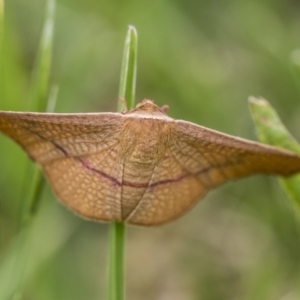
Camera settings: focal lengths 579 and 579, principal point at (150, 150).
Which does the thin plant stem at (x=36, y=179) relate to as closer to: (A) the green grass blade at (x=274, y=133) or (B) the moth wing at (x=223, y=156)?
(B) the moth wing at (x=223, y=156)

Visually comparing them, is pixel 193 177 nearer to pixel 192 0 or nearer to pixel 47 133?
pixel 47 133

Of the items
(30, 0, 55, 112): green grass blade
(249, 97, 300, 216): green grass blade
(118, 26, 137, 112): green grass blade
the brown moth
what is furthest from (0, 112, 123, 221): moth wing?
(249, 97, 300, 216): green grass blade

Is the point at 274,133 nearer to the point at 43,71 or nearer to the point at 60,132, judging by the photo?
the point at 60,132

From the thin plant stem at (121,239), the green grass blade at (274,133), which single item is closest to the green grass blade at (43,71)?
the thin plant stem at (121,239)

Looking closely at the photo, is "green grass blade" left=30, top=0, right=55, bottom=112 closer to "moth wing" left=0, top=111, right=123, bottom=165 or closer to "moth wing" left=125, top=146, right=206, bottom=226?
"moth wing" left=0, top=111, right=123, bottom=165

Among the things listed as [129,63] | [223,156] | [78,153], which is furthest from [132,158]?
[223,156]

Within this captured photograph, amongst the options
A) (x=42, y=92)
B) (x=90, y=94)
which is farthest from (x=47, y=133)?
(x=90, y=94)
